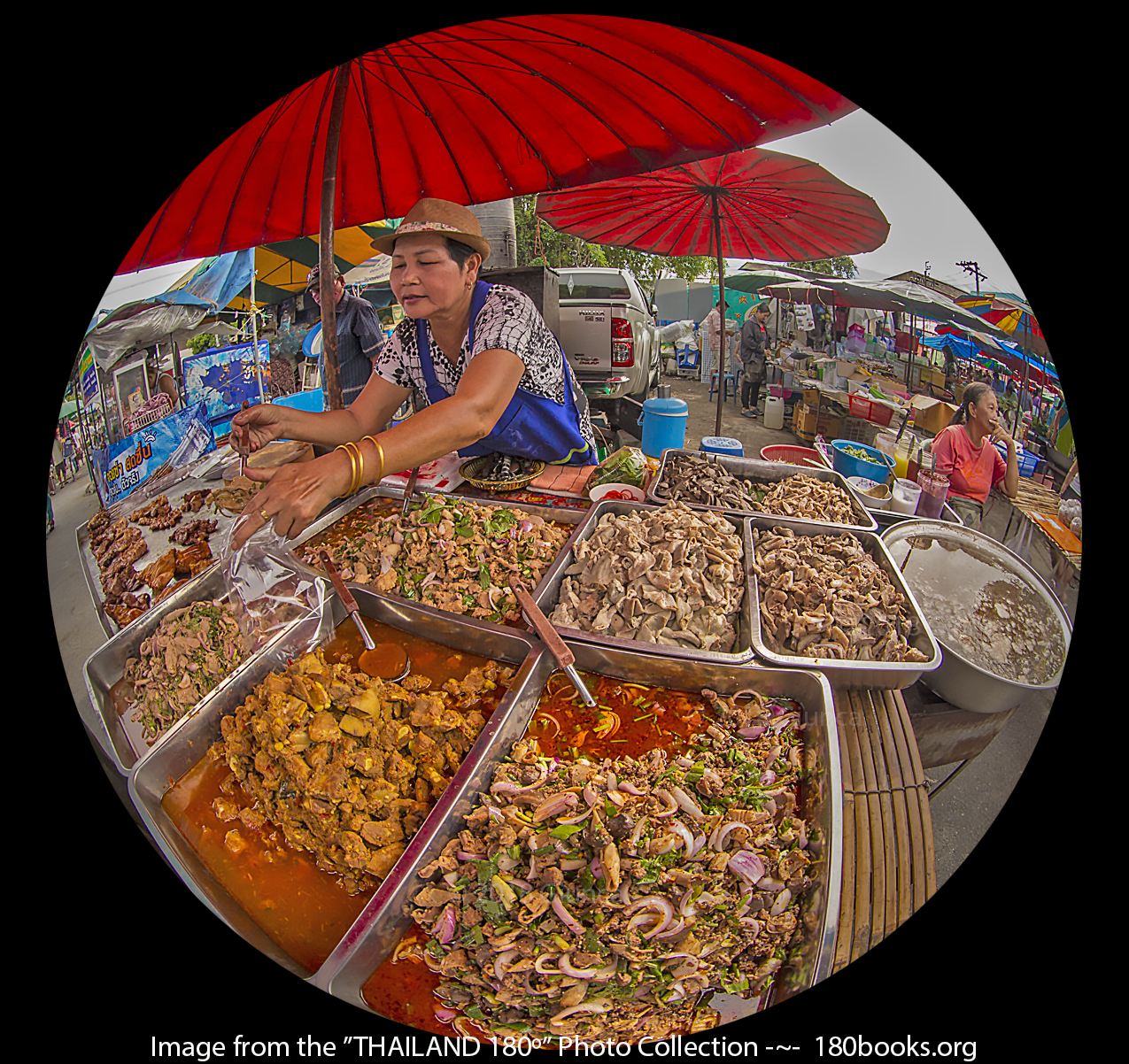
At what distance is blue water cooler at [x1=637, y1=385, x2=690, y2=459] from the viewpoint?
2.10m

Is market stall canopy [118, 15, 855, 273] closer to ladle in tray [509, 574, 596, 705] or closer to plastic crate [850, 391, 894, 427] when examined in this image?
plastic crate [850, 391, 894, 427]

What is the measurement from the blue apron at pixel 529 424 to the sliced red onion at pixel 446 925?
4.36ft

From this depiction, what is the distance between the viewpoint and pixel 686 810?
1706mm

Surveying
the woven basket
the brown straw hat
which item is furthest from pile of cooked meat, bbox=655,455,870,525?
the brown straw hat

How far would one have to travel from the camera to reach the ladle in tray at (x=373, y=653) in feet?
6.59

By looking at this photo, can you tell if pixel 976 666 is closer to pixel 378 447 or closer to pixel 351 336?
pixel 378 447

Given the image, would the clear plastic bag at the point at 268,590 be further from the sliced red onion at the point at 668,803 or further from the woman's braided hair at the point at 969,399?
the woman's braided hair at the point at 969,399

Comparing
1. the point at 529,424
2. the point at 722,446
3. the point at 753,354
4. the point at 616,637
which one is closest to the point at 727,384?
the point at 753,354

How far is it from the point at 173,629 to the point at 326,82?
1.77 meters

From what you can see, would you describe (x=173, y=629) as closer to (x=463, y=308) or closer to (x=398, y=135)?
(x=463, y=308)

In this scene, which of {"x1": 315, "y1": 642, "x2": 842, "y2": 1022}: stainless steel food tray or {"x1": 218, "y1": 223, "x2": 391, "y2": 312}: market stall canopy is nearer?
{"x1": 315, "y1": 642, "x2": 842, "y2": 1022}: stainless steel food tray

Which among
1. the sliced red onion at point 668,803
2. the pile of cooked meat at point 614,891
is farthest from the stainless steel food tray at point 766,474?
the sliced red onion at point 668,803

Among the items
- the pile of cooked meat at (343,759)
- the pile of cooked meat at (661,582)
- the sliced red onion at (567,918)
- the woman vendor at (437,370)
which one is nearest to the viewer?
the sliced red onion at (567,918)

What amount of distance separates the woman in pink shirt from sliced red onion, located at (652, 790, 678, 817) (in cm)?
130
